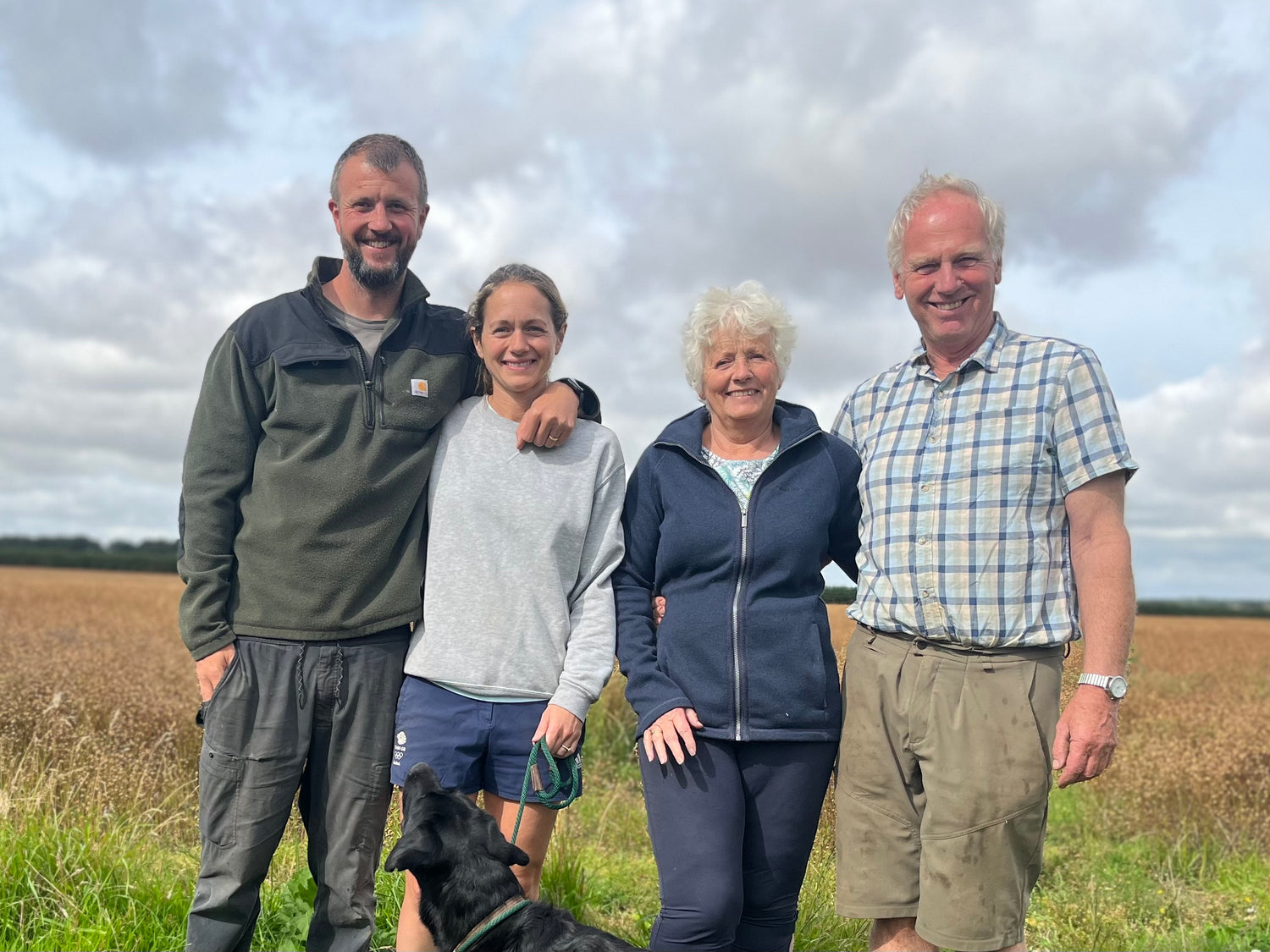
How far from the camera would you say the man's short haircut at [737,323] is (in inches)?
131

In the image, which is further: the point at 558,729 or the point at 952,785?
the point at 558,729

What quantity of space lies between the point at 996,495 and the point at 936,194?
3.52ft

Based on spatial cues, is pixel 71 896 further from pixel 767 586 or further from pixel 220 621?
pixel 767 586

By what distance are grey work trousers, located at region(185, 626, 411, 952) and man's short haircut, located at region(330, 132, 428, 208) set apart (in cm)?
169

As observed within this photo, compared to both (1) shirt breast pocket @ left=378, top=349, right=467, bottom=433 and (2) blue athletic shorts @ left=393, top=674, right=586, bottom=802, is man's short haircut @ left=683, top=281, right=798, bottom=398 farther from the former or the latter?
(2) blue athletic shorts @ left=393, top=674, right=586, bottom=802

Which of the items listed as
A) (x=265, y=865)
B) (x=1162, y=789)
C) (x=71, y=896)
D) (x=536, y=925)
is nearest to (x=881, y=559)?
(x=536, y=925)

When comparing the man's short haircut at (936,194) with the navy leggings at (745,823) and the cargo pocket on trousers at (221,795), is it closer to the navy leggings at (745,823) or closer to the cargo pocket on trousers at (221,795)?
the navy leggings at (745,823)

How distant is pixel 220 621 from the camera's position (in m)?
3.43

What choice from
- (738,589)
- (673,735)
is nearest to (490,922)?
(673,735)

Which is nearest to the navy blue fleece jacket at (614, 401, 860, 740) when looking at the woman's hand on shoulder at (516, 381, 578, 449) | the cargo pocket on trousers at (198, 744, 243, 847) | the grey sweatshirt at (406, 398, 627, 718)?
the grey sweatshirt at (406, 398, 627, 718)

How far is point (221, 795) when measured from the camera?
135 inches

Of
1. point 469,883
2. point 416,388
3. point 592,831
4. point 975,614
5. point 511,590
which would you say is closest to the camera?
point 469,883

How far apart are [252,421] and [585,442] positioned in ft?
4.02

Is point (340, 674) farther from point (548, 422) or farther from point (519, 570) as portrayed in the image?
point (548, 422)
